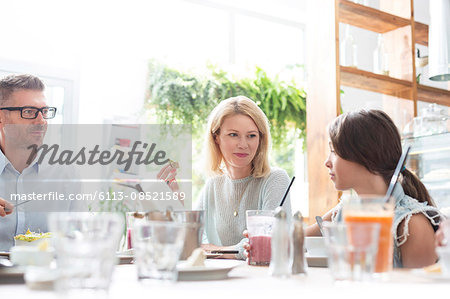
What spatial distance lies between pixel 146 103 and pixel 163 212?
3.70m

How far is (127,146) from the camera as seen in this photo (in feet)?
15.4

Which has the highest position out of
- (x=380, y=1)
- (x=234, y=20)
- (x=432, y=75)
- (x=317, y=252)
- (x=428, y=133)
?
(x=234, y=20)

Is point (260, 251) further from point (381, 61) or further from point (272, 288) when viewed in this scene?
point (381, 61)

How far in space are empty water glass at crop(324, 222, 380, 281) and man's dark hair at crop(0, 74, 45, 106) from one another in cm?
195

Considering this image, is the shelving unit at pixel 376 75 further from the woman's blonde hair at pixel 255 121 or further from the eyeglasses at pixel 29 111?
the eyeglasses at pixel 29 111

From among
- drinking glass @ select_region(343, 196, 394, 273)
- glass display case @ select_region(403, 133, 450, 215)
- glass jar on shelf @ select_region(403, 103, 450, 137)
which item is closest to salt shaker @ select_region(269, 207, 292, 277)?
drinking glass @ select_region(343, 196, 394, 273)

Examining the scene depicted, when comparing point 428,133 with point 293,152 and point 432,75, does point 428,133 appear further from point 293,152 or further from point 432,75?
point 293,152

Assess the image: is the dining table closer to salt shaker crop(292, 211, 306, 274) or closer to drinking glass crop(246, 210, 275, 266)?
salt shaker crop(292, 211, 306, 274)

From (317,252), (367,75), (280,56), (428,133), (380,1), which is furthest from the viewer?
(280,56)

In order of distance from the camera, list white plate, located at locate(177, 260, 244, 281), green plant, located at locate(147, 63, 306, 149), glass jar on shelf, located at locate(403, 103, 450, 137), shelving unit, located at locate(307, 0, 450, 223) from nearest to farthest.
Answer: white plate, located at locate(177, 260, 244, 281) → glass jar on shelf, located at locate(403, 103, 450, 137) → shelving unit, located at locate(307, 0, 450, 223) → green plant, located at locate(147, 63, 306, 149)

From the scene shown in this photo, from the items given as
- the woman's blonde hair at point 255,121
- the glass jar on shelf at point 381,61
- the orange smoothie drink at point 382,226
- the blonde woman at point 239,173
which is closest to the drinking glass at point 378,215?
the orange smoothie drink at point 382,226

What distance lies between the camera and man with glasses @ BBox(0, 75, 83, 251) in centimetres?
243

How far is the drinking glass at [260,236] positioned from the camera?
4.60 ft

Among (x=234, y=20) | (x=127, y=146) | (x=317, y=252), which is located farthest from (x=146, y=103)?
(x=317, y=252)
